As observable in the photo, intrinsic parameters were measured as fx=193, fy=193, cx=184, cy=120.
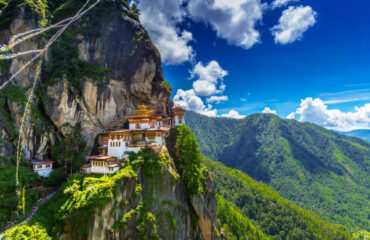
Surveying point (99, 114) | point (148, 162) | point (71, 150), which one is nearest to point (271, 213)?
point (148, 162)

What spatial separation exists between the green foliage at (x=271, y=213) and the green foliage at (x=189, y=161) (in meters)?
44.1

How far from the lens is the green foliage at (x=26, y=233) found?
20297 mm

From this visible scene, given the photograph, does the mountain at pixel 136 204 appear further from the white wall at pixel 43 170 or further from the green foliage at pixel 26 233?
the white wall at pixel 43 170

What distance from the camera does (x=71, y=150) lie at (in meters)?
33.0

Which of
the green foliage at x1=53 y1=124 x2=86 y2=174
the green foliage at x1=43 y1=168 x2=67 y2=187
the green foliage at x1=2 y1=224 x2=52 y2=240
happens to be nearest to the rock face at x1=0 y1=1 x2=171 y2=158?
the green foliage at x1=53 y1=124 x2=86 y2=174

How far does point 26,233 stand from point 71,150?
14082mm

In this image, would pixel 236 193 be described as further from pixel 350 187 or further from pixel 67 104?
pixel 350 187

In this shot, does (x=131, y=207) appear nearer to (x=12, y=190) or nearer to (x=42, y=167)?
(x=12, y=190)

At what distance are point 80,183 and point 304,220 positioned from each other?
104036 millimetres

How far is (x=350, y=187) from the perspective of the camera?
18212cm

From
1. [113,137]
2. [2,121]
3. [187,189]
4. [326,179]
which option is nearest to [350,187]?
[326,179]

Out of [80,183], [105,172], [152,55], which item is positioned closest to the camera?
[80,183]

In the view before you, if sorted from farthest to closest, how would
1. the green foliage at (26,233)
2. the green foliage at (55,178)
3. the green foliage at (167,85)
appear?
the green foliage at (167,85) → the green foliage at (55,178) → the green foliage at (26,233)

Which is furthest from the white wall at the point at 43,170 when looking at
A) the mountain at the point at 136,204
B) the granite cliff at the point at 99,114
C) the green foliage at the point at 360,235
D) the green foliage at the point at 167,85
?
the green foliage at the point at 360,235
